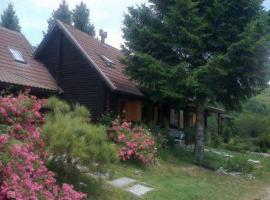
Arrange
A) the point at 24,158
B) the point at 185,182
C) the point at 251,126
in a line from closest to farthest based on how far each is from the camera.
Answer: the point at 24,158
the point at 185,182
the point at 251,126

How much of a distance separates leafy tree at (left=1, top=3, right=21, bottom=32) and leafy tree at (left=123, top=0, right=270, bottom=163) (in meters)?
27.7

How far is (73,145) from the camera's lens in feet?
25.9

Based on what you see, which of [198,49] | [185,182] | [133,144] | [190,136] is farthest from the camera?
[190,136]

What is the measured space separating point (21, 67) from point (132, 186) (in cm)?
1137

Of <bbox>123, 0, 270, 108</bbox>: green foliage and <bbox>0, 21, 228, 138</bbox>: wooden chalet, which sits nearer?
<bbox>123, 0, 270, 108</bbox>: green foliage

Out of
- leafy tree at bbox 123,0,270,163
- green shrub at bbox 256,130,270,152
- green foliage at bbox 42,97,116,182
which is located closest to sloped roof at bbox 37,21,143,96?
leafy tree at bbox 123,0,270,163

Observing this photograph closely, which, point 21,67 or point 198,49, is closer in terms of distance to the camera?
point 198,49

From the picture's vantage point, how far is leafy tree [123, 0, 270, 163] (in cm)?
1538

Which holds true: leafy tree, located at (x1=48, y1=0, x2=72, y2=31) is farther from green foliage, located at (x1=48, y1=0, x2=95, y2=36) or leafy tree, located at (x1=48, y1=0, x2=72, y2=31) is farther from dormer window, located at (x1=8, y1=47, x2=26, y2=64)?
dormer window, located at (x1=8, y1=47, x2=26, y2=64)

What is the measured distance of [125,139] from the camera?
1344cm

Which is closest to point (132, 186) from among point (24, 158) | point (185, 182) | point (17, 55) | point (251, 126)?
point (185, 182)

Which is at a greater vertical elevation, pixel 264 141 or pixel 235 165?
pixel 264 141

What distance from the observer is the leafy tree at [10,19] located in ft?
138

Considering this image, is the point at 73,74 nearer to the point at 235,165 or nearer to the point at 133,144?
the point at 133,144
